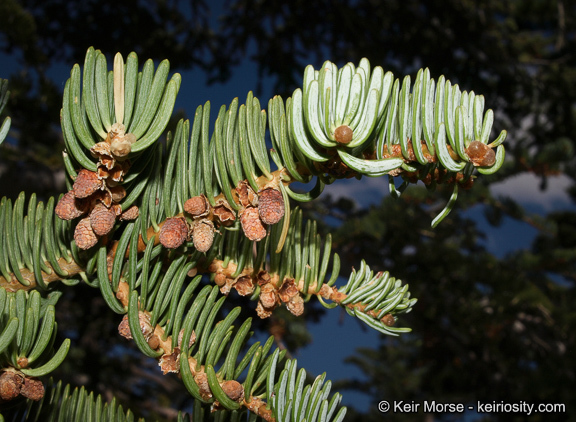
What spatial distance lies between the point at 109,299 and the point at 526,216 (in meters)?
1.92

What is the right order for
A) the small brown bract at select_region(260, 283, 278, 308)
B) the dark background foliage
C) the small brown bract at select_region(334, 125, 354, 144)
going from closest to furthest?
1. the small brown bract at select_region(334, 125, 354, 144)
2. the small brown bract at select_region(260, 283, 278, 308)
3. the dark background foliage

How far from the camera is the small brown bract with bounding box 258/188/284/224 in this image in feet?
1.29

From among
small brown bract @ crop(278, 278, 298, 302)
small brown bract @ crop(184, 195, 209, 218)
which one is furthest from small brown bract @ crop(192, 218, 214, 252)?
small brown bract @ crop(278, 278, 298, 302)

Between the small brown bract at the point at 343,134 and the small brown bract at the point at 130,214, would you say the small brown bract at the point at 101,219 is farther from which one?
the small brown bract at the point at 343,134

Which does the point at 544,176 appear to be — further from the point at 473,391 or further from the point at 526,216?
the point at 473,391

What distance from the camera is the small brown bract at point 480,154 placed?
0.38 m

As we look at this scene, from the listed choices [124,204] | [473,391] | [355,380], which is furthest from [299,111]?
[355,380]

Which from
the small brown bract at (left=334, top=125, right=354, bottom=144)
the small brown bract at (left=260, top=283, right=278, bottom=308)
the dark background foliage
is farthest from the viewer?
the dark background foliage

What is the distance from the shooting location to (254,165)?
0.44 meters

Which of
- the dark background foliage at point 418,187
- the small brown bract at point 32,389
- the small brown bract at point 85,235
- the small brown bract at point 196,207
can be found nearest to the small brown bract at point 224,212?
the small brown bract at point 196,207

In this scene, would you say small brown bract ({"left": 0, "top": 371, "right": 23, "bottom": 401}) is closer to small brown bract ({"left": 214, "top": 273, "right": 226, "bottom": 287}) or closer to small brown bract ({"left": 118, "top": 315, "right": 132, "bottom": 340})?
small brown bract ({"left": 118, "top": 315, "right": 132, "bottom": 340})

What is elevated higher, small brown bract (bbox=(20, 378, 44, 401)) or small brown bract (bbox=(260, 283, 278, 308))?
small brown bract (bbox=(260, 283, 278, 308))

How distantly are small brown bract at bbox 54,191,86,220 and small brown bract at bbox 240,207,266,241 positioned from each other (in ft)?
0.49

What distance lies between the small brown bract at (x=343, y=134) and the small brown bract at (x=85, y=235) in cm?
24
